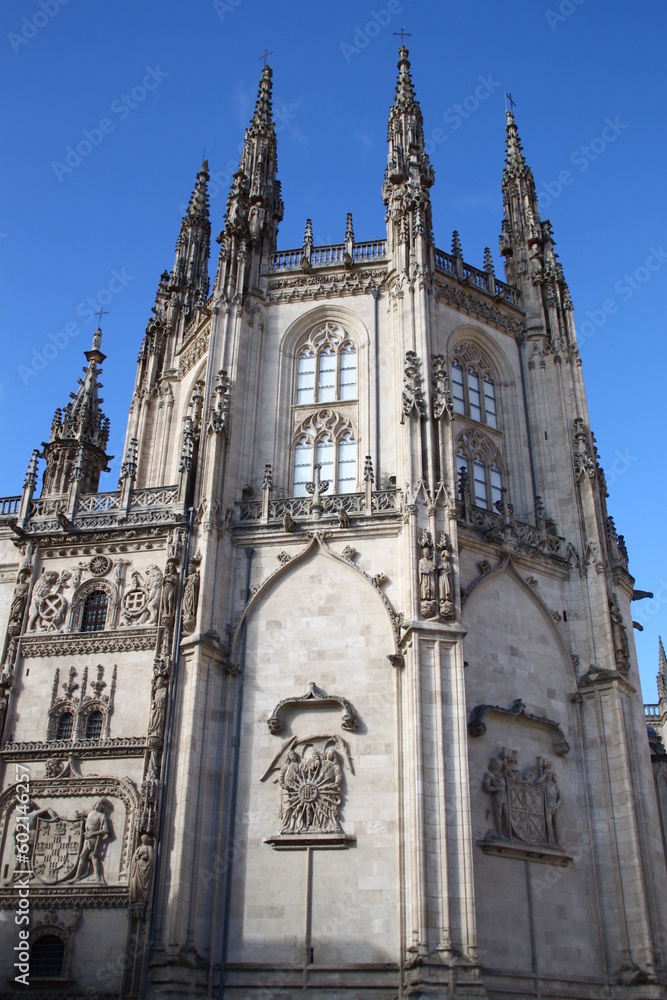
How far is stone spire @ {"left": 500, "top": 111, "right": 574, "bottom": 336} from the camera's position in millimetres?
32219

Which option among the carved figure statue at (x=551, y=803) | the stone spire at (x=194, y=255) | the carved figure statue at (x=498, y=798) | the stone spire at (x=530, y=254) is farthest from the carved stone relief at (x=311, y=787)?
the stone spire at (x=194, y=255)

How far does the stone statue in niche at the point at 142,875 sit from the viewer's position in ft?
69.9

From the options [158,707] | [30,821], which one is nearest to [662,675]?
[158,707]

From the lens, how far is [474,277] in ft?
104

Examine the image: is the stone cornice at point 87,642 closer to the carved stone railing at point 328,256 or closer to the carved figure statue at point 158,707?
the carved figure statue at point 158,707

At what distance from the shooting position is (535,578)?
2661 cm

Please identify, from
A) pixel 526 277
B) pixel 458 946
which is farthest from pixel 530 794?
pixel 526 277

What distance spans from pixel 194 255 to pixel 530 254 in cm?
1256

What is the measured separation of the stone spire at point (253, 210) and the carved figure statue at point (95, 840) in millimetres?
15385

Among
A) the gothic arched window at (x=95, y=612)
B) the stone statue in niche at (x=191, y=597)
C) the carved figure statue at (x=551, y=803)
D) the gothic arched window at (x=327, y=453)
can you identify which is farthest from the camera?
the gothic arched window at (x=327, y=453)

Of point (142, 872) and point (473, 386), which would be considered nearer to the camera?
point (142, 872)

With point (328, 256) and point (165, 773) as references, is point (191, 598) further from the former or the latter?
point (328, 256)

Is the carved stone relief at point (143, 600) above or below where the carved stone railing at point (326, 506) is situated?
below

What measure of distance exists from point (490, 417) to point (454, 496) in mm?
6298
